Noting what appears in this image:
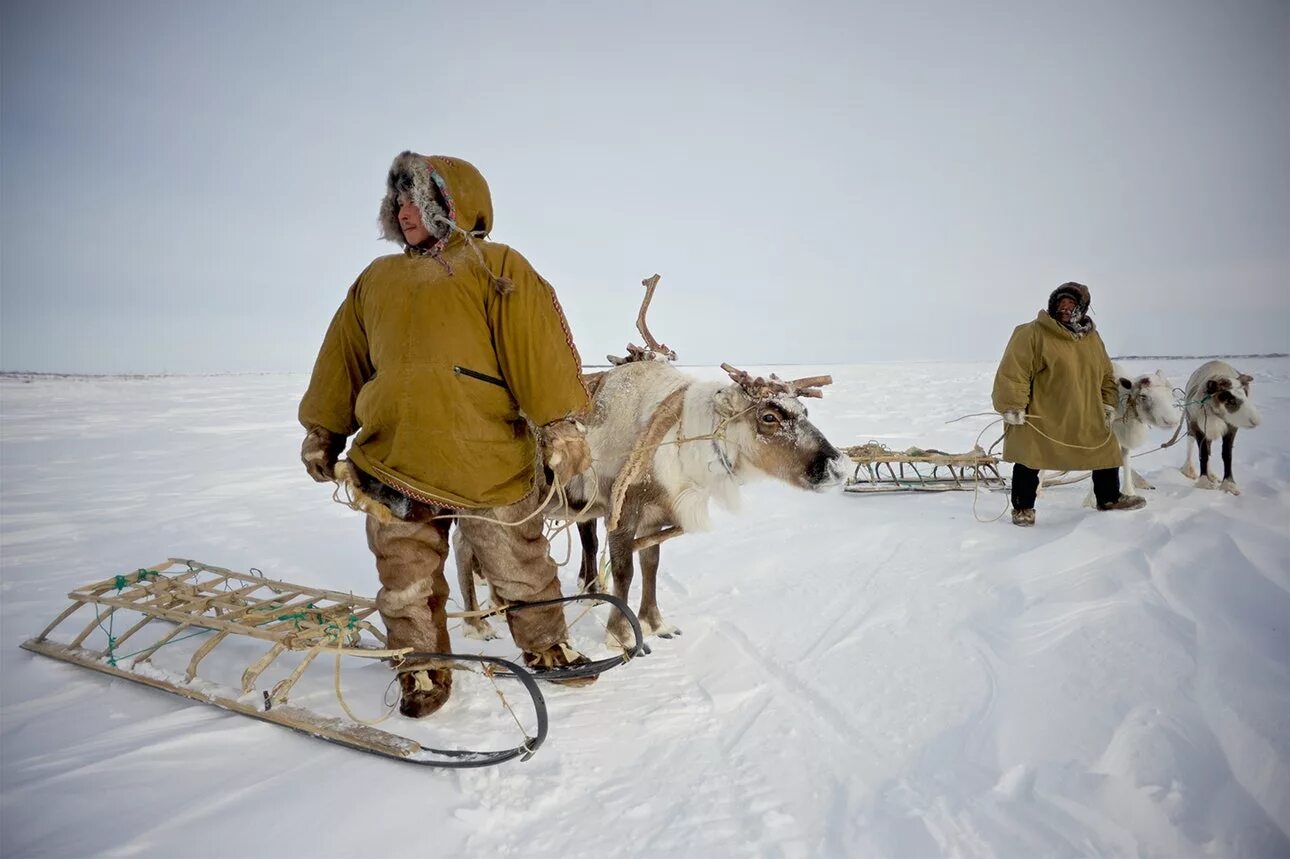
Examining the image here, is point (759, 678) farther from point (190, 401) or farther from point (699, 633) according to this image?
point (190, 401)

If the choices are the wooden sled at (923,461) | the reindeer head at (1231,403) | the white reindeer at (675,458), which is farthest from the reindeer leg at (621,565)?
the reindeer head at (1231,403)

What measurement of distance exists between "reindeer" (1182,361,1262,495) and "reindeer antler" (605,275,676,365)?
6633 millimetres

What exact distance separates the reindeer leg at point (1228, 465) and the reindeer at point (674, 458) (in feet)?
19.3

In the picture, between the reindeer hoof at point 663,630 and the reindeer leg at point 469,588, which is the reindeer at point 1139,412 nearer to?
the reindeer hoof at point 663,630

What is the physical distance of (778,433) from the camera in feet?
11.3

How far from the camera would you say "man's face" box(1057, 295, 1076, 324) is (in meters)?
5.57

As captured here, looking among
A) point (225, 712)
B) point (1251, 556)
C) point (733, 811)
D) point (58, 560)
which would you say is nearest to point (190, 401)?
point (58, 560)

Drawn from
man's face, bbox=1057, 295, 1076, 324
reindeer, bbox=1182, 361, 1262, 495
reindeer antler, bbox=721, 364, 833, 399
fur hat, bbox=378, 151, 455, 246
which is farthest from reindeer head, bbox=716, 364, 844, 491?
reindeer, bbox=1182, 361, 1262, 495

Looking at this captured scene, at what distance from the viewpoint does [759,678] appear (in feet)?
10.3

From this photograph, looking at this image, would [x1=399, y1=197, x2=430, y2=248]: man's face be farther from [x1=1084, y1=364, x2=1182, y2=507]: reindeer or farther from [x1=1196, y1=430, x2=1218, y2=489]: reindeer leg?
[x1=1196, y1=430, x2=1218, y2=489]: reindeer leg

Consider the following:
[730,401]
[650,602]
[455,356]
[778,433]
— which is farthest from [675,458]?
[455,356]

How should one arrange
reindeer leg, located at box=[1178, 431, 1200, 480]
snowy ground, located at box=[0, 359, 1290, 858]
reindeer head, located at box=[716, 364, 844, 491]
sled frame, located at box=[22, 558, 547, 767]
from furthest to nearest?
reindeer leg, located at box=[1178, 431, 1200, 480], reindeer head, located at box=[716, 364, 844, 491], sled frame, located at box=[22, 558, 547, 767], snowy ground, located at box=[0, 359, 1290, 858]

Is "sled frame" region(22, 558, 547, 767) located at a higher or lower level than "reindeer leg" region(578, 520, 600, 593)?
higher

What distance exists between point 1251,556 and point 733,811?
390 cm
